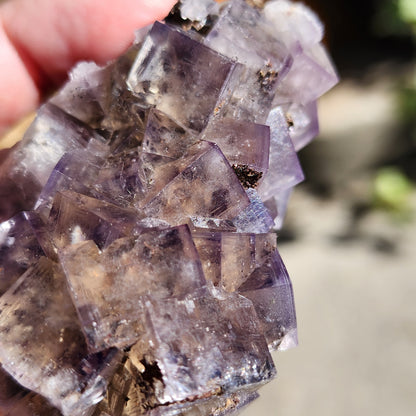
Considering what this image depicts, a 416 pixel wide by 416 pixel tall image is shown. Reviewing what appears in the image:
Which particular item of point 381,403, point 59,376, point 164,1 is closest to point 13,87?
point 164,1

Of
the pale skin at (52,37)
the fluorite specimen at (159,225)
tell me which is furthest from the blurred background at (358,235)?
the pale skin at (52,37)

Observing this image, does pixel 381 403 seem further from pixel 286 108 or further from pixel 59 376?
pixel 59 376

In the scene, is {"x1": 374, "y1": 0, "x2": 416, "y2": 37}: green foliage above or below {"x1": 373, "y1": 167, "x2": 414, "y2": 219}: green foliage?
above

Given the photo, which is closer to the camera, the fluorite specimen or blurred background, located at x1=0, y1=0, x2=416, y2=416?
the fluorite specimen

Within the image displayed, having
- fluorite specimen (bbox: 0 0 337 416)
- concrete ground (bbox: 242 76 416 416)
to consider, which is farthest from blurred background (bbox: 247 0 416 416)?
fluorite specimen (bbox: 0 0 337 416)

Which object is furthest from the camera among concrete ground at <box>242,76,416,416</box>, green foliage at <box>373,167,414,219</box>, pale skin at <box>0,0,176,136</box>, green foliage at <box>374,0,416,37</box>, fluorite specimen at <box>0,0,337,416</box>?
green foliage at <box>374,0,416,37</box>

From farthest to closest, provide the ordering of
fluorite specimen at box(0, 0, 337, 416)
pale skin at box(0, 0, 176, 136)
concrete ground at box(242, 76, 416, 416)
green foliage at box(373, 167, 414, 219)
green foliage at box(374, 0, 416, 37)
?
green foliage at box(374, 0, 416, 37) → green foliage at box(373, 167, 414, 219) → concrete ground at box(242, 76, 416, 416) → pale skin at box(0, 0, 176, 136) → fluorite specimen at box(0, 0, 337, 416)

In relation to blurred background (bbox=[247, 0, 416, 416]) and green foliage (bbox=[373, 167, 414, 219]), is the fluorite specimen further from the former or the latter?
green foliage (bbox=[373, 167, 414, 219])
